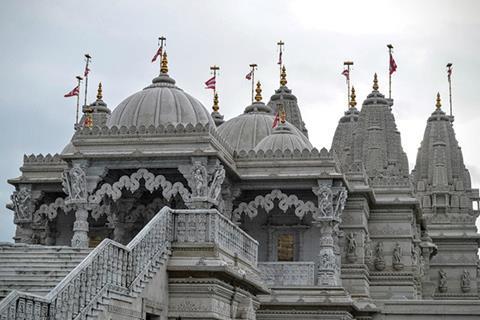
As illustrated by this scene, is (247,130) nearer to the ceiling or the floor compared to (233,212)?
nearer to the ceiling

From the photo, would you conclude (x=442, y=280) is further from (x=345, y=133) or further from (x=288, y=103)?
(x=288, y=103)

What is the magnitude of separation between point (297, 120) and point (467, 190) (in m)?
19.4

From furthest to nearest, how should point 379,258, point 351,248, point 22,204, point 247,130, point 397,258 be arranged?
1. point 379,258
2. point 397,258
3. point 247,130
4. point 351,248
5. point 22,204

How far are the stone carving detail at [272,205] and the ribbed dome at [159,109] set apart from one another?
2.79 metres

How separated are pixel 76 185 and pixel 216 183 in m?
3.86

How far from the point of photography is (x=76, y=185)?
25.2m

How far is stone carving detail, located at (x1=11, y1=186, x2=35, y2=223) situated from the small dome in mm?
7244

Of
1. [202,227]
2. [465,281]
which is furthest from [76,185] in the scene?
[465,281]

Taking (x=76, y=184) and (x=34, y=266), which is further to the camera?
(x=76, y=184)

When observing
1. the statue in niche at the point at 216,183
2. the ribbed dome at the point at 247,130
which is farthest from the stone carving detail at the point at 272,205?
the ribbed dome at the point at 247,130

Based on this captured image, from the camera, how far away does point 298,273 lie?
27344mm

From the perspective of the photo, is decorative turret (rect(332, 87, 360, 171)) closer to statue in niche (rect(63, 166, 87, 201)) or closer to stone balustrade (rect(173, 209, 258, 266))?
statue in niche (rect(63, 166, 87, 201))

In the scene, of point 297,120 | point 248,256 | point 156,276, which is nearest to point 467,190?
point 297,120

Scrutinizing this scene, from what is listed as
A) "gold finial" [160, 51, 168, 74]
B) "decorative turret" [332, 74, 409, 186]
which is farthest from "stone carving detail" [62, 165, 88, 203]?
"decorative turret" [332, 74, 409, 186]
